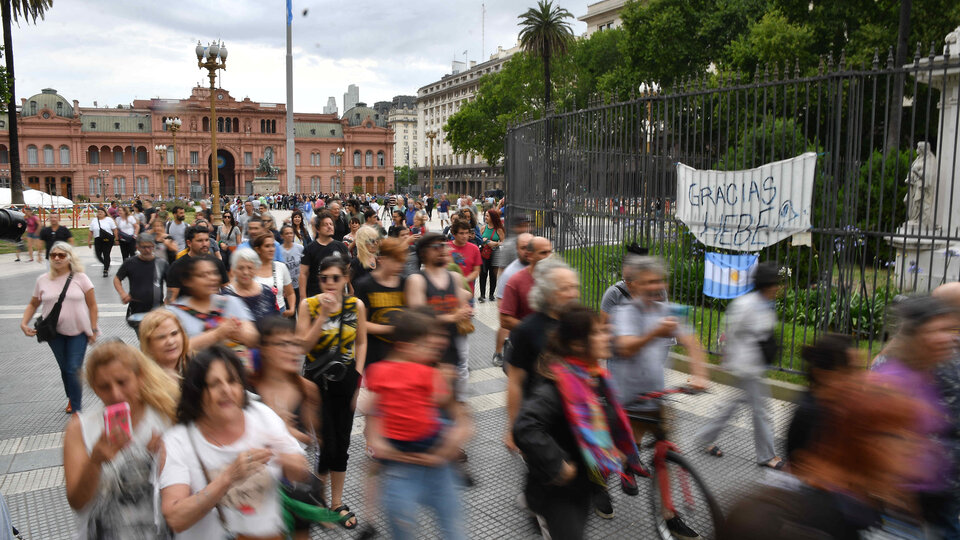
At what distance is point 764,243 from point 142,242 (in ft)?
20.1

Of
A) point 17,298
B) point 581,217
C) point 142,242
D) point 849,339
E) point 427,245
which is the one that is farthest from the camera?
point 17,298

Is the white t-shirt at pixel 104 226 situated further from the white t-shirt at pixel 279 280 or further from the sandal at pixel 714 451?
the sandal at pixel 714 451

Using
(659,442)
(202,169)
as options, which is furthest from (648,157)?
(202,169)

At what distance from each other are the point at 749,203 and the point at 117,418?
20.9 feet

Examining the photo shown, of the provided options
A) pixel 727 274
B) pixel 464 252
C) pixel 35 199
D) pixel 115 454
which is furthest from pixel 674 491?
pixel 35 199

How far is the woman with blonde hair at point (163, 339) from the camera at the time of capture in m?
3.39

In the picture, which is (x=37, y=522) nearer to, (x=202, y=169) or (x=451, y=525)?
(x=451, y=525)

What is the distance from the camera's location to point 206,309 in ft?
14.3

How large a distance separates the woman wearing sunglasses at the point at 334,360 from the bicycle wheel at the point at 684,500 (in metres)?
1.83

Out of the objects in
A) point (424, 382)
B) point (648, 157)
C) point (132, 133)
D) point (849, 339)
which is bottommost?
point (424, 382)

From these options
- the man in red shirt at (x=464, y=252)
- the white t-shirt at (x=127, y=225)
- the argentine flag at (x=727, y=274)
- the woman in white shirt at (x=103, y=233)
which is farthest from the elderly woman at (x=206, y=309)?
the woman in white shirt at (x=103, y=233)

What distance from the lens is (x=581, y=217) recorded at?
32.7ft

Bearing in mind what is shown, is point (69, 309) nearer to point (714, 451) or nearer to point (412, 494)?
point (412, 494)

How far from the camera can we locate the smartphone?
8.27ft
